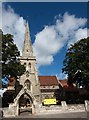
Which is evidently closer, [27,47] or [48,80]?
[27,47]

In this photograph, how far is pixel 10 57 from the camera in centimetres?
A: 3984

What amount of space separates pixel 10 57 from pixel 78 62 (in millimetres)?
12234

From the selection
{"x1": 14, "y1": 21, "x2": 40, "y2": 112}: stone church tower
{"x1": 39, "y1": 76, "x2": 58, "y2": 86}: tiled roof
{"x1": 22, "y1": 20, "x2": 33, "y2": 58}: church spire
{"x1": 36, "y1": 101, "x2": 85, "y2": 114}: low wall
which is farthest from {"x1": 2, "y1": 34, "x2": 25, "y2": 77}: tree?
{"x1": 39, "y1": 76, "x2": 58, "y2": 86}: tiled roof

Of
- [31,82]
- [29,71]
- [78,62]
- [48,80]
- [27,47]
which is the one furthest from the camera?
[48,80]

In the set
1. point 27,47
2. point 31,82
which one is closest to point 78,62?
point 31,82

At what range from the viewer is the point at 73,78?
41812 millimetres

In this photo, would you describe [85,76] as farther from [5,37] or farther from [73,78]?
[5,37]

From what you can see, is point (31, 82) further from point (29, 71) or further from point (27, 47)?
point (27, 47)

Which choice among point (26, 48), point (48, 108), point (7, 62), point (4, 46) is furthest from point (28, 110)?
point (26, 48)

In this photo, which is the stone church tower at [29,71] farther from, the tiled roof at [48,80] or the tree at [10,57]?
the tree at [10,57]

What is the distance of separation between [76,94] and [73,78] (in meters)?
12.9

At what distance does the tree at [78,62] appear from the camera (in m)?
39.4

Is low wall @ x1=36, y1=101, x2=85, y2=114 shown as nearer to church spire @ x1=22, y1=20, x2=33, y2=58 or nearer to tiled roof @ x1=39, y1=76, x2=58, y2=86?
church spire @ x1=22, y1=20, x2=33, y2=58

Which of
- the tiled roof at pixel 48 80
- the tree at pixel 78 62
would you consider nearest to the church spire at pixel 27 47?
the tiled roof at pixel 48 80
